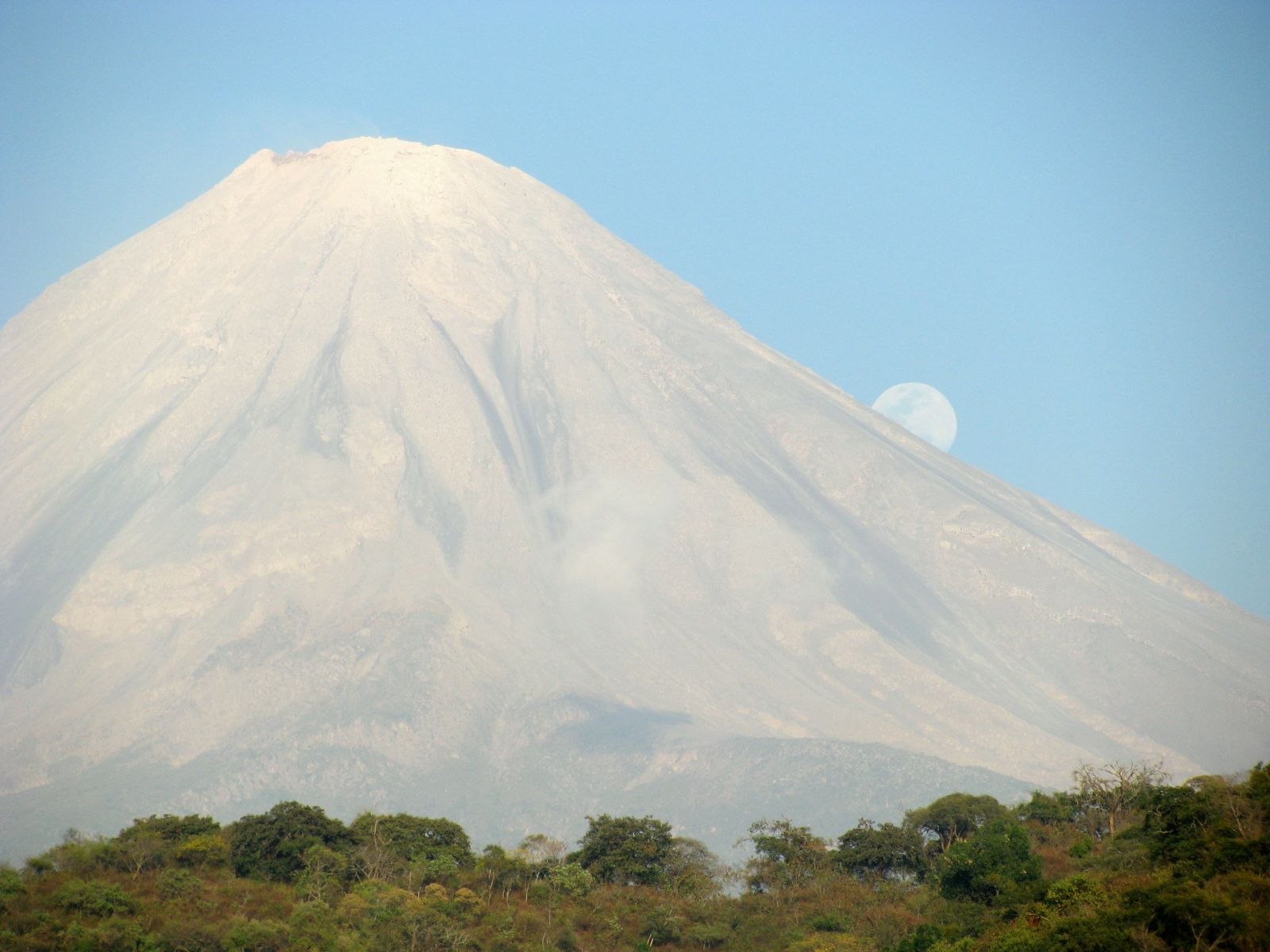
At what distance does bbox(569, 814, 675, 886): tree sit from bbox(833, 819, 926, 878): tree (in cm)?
1019

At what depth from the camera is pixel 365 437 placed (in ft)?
653

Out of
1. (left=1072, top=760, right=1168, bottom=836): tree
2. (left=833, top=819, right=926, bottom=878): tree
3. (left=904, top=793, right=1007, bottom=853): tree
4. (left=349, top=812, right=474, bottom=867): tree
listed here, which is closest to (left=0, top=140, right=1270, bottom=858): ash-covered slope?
(left=904, top=793, right=1007, bottom=853): tree

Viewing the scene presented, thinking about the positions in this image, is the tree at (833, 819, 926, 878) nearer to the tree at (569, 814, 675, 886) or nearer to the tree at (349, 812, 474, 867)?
the tree at (569, 814, 675, 886)

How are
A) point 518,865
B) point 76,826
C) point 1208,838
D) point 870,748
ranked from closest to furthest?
point 1208,838 < point 518,865 < point 76,826 < point 870,748

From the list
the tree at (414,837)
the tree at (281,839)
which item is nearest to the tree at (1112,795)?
the tree at (414,837)

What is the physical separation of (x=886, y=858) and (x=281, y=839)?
108 feet

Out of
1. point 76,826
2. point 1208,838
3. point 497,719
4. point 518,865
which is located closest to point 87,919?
point 518,865

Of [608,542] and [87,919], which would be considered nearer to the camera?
[87,919]

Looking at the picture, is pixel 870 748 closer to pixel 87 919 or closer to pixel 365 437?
pixel 365 437

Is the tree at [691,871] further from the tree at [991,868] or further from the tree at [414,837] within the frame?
the tree at [991,868]

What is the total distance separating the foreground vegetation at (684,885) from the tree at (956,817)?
0.55 feet

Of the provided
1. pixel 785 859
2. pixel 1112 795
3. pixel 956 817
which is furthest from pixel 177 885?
pixel 1112 795

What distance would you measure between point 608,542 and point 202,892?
141m

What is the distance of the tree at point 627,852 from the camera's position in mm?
72312
